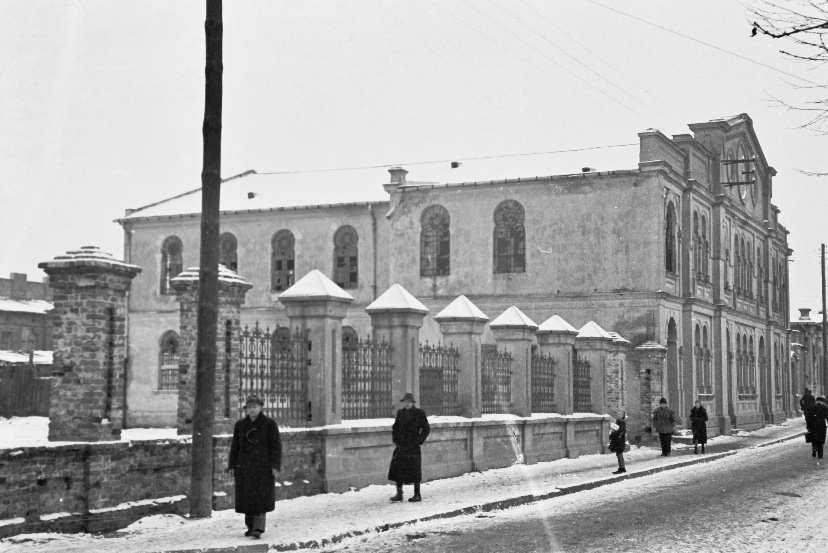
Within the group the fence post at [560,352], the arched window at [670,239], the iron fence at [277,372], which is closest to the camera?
the iron fence at [277,372]

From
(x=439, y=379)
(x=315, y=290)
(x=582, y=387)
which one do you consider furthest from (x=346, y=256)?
(x=315, y=290)

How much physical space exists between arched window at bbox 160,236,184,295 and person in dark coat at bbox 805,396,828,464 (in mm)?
25350

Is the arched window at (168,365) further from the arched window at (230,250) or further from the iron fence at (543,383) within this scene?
the iron fence at (543,383)

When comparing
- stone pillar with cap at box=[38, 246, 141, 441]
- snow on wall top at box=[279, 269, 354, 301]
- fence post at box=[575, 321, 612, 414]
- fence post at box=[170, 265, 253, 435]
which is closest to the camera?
stone pillar with cap at box=[38, 246, 141, 441]

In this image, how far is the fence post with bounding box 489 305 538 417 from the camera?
24.5 meters

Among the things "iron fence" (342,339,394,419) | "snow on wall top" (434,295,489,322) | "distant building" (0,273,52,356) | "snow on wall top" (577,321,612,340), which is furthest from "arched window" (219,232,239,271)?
"iron fence" (342,339,394,419)

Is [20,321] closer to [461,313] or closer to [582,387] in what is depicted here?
[582,387]

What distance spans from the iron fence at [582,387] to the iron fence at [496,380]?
419 cm

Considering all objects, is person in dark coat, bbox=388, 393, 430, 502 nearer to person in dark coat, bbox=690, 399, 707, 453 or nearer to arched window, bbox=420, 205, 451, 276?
person in dark coat, bbox=690, 399, 707, 453

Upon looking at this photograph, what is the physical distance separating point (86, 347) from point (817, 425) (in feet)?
61.9

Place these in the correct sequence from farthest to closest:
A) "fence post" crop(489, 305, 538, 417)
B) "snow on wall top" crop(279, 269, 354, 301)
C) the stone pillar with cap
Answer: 1. "fence post" crop(489, 305, 538, 417)
2. "snow on wall top" crop(279, 269, 354, 301)
3. the stone pillar with cap

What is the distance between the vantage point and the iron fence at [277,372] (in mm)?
16312

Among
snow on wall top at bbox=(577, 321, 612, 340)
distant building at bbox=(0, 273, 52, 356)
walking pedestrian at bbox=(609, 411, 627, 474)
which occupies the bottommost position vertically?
walking pedestrian at bbox=(609, 411, 627, 474)

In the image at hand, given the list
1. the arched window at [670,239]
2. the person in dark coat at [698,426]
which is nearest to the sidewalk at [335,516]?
the person in dark coat at [698,426]
